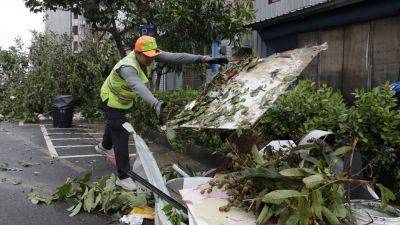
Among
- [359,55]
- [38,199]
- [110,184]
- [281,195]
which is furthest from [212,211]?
[359,55]

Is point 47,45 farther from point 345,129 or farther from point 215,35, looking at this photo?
point 345,129

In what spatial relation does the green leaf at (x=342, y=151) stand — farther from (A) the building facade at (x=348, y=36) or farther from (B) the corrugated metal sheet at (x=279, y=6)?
(B) the corrugated metal sheet at (x=279, y=6)

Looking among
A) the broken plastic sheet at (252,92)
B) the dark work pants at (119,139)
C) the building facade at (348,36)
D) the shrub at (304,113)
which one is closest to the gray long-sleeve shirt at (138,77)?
the broken plastic sheet at (252,92)

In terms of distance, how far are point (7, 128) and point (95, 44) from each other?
3877mm

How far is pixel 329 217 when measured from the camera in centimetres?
287

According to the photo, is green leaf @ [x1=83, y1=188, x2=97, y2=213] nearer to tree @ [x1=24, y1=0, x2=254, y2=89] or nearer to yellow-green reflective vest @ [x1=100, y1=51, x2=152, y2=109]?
yellow-green reflective vest @ [x1=100, y1=51, x2=152, y2=109]

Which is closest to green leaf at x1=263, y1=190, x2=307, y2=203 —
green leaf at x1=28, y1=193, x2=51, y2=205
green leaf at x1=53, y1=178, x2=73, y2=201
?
green leaf at x1=53, y1=178, x2=73, y2=201

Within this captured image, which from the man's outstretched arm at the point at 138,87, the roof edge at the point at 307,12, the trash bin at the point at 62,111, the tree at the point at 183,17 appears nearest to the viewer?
the man's outstretched arm at the point at 138,87

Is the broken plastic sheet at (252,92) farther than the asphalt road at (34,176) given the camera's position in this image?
No

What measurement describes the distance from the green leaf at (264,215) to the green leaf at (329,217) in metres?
0.33

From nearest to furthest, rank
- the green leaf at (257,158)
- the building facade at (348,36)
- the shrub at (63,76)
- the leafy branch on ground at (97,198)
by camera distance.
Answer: the green leaf at (257,158) < the leafy branch on ground at (97,198) < the building facade at (348,36) < the shrub at (63,76)

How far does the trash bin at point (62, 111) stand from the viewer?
13.1m

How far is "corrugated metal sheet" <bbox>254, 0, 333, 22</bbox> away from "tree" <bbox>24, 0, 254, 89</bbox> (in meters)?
2.34

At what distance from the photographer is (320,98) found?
15.9ft
